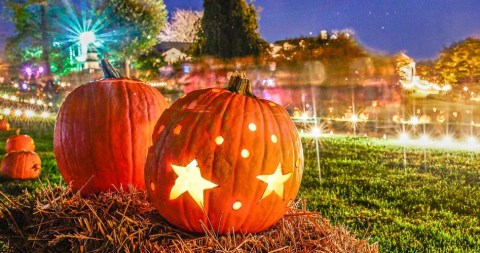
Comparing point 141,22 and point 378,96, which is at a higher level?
point 141,22

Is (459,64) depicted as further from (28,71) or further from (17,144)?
(28,71)

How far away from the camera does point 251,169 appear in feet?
8.53

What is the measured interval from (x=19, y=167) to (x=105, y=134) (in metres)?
4.24

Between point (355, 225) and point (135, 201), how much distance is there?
2381mm

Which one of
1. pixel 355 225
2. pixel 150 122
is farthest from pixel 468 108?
pixel 150 122

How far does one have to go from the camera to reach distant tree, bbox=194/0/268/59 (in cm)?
2097

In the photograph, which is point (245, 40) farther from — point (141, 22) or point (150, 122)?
point (141, 22)

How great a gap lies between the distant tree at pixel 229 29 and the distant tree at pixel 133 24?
24.6 meters

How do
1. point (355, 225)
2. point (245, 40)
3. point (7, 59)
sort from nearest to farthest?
point (355, 225) → point (245, 40) → point (7, 59)

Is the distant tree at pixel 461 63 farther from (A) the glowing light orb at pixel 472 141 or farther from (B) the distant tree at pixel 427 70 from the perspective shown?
(A) the glowing light orb at pixel 472 141

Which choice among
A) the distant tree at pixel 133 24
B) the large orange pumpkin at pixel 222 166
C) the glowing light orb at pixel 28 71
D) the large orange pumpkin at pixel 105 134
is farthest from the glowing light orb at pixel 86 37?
the large orange pumpkin at pixel 222 166

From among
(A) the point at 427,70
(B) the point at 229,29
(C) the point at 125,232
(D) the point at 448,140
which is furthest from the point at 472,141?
(B) the point at 229,29

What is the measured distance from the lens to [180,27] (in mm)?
71062

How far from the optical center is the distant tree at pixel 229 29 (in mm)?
20969
